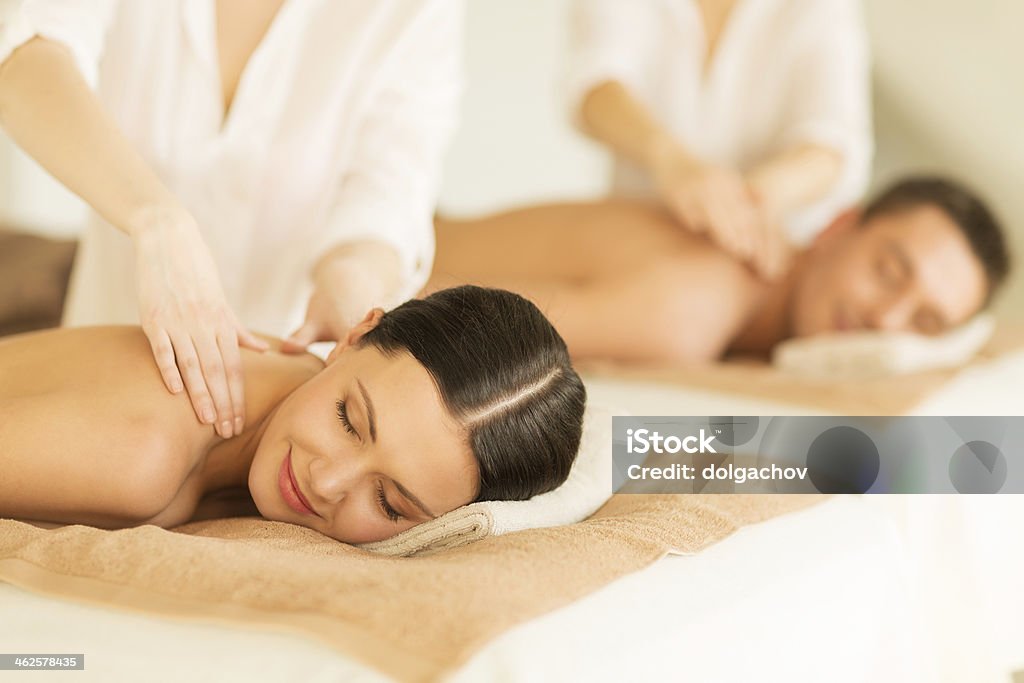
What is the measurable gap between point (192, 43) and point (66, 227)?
6.48 ft

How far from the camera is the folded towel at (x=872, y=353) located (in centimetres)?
192

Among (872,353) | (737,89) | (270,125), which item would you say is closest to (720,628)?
(270,125)

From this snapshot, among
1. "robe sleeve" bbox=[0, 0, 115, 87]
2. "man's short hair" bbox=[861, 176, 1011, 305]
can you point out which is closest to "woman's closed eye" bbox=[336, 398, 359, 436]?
"robe sleeve" bbox=[0, 0, 115, 87]

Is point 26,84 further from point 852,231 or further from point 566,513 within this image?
point 852,231

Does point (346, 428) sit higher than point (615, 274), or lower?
higher

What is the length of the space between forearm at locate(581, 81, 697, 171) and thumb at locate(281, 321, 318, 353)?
3.59ft

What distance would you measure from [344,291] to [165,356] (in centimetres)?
29

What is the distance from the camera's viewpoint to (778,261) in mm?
2133

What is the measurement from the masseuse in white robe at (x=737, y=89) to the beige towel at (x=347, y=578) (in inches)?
56.9

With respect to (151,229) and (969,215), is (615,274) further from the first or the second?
(151,229)

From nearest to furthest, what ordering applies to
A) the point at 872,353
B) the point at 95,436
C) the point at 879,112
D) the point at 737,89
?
the point at 95,436
the point at 872,353
the point at 737,89
the point at 879,112

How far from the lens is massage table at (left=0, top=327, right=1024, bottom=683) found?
734mm

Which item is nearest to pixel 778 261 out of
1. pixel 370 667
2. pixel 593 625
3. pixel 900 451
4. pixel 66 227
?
pixel 900 451

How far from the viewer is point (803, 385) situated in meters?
1.81
